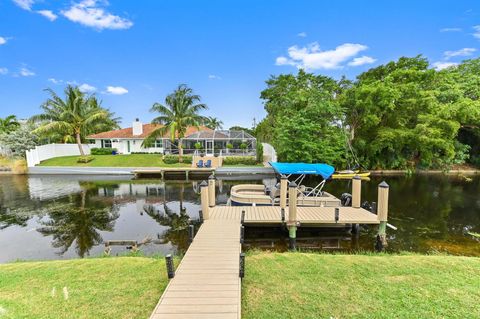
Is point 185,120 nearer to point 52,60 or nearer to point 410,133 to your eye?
point 52,60

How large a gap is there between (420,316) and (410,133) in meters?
25.8

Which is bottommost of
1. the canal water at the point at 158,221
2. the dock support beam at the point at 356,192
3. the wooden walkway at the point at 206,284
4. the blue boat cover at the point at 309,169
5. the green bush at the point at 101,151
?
the canal water at the point at 158,221

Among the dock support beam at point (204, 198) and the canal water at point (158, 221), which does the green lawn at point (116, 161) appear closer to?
the canal water at point (158, 221)

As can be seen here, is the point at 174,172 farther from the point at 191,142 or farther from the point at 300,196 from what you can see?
the point at 300,196

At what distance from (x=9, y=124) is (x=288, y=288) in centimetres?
4573

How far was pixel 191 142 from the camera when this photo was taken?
30.9m

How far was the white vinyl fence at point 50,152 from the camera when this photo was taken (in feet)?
86.1

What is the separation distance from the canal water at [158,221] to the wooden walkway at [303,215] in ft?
2.63

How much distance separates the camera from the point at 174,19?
2123 cm

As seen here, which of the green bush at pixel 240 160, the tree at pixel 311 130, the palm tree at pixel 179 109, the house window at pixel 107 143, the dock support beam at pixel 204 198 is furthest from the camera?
the house window at pixel 107 143

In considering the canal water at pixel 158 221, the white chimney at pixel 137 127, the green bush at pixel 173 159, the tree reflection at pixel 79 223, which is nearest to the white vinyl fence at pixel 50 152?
the white chimney at pixel 137 127

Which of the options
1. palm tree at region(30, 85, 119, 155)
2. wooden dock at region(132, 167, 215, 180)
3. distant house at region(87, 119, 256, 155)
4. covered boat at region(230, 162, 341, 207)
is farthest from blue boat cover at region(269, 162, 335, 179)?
palm tree at region(30, 85, 119, 155)

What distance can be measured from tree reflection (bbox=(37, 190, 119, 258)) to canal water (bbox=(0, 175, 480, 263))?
4 centimetres

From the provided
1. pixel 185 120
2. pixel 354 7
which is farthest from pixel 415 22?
pixel 185 120
